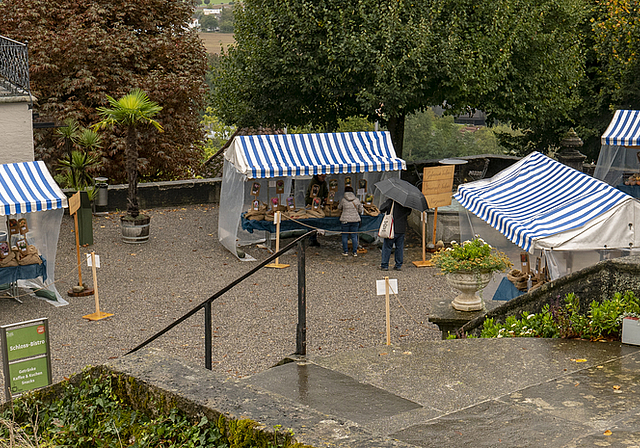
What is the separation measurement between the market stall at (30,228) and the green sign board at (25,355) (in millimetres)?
5777

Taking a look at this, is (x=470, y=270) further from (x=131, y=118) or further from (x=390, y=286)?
(x=131, y=118)

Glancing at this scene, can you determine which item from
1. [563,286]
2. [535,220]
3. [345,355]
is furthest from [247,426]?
[535,220]

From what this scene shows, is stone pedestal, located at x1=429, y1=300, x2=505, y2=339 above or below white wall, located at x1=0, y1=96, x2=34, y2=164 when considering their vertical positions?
below

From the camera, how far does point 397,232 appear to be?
15.5 m

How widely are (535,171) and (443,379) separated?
25.3 ft

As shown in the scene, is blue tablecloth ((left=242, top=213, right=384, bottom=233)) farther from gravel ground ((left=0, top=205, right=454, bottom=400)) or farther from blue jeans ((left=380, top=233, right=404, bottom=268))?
blue jeans ((left=380, top=233, right=404, bottom=268))

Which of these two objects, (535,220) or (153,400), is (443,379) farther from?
(535,220)

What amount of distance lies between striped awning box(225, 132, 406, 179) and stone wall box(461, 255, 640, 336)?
8961 millimetres

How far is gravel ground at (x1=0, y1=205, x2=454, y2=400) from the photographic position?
36.9ft

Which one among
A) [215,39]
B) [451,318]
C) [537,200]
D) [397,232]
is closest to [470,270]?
[451,318]

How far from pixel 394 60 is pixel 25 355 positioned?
13158 mm

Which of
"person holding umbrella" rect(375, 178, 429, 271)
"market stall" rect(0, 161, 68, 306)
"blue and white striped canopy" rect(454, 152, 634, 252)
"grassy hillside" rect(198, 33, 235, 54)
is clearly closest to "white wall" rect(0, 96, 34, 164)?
"market stall" rect(0, 161, 68, 306)

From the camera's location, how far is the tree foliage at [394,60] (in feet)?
61.4

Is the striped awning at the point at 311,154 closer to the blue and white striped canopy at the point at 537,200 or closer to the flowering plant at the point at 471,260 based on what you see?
the blue and white striped canopy at the point at 537,200
